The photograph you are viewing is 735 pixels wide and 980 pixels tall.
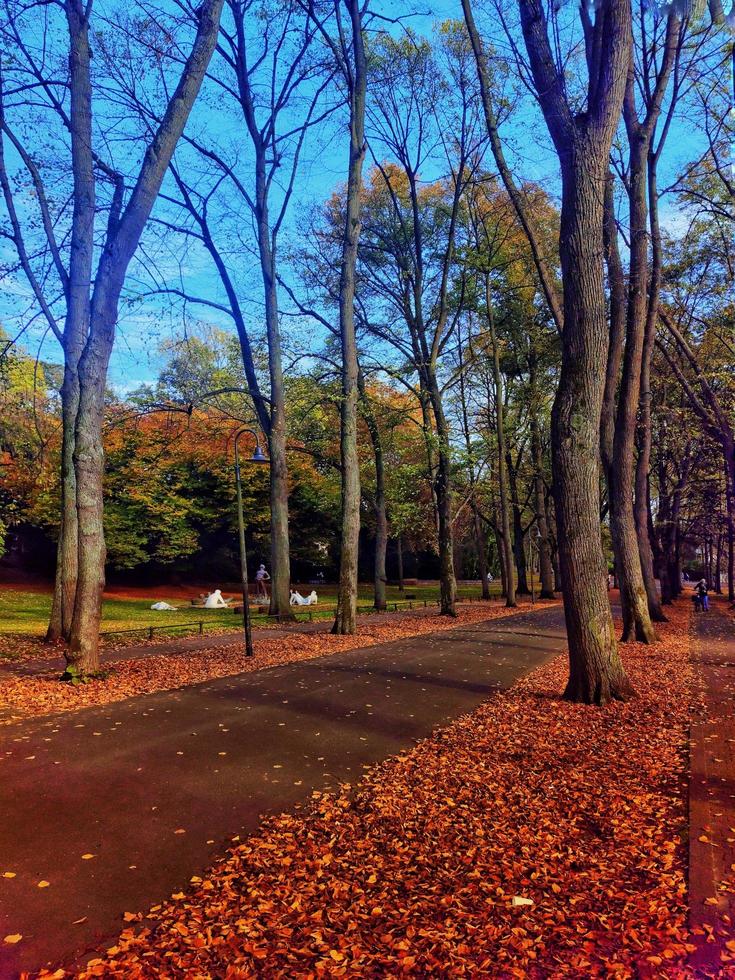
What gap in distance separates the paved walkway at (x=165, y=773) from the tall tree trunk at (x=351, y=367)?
16.3 feet

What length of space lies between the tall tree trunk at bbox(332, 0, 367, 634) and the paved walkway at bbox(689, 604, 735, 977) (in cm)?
820

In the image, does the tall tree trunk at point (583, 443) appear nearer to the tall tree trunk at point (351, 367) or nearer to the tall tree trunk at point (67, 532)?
the tall tree trunk at point (351, 367)

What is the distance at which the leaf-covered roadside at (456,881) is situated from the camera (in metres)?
2.77

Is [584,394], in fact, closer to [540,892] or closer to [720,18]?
[540,892]

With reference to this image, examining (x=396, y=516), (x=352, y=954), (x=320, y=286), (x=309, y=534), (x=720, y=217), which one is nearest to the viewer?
(x=352, y=954)

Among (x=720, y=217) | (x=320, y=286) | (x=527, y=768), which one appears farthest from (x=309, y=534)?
(x=527, y=768)

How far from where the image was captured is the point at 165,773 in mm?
5082

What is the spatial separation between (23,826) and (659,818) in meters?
4.45

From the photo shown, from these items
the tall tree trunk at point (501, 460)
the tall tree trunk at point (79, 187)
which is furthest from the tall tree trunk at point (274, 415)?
the tall tree trunk at point (501, 460)

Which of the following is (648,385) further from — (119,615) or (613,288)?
(119,615)

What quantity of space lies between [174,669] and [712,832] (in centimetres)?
805

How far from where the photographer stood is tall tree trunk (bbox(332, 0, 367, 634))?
1460cm

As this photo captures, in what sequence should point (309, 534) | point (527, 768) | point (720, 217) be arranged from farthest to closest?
point (309, 534)
point (720, 217)
point (527, 768)

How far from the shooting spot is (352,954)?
2.80 meters
